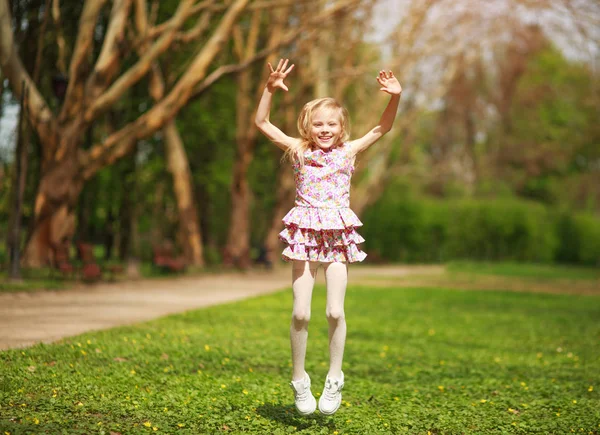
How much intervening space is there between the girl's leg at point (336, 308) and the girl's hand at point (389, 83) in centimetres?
122

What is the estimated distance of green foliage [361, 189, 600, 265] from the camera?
37.4 metres

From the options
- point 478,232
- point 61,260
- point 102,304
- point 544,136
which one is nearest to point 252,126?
point 61,260

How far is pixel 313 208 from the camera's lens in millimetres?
5281

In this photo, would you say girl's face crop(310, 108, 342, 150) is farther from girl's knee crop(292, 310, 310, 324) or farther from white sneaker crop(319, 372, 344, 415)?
white sneaker crop(319, 372, 344, 415)

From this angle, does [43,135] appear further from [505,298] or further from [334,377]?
[334,377]

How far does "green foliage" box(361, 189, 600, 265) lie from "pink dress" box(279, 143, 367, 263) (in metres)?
32.2

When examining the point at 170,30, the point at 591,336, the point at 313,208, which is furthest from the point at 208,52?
the point at 313,208

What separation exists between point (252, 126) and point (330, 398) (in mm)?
20601

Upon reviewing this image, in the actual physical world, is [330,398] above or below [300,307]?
below

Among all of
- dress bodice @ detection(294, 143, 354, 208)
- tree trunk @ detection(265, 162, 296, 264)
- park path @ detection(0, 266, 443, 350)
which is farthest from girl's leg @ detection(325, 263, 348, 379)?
tree trunk @ detection(265, 162, 296, 264)

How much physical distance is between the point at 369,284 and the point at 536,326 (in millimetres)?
9591

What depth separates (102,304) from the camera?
12180 millimetres

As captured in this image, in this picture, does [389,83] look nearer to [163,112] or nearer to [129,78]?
[129,78]

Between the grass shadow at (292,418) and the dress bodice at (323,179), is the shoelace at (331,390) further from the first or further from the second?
the dress bodice at (323,179)
